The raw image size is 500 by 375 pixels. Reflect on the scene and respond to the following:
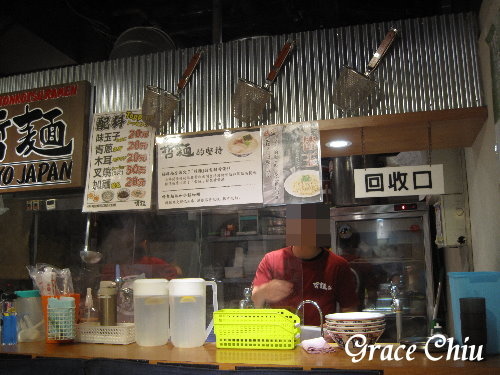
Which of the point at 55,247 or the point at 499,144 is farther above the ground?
the point at 499,144

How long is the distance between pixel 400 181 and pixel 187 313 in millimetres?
1365

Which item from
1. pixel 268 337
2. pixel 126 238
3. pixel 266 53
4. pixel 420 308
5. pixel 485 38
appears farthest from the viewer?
pixel 420 308

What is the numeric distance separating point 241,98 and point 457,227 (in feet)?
6.88

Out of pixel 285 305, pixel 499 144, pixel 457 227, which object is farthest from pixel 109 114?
pixel 457 227

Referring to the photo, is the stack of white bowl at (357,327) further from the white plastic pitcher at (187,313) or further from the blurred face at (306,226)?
the blurred face at (306,226)

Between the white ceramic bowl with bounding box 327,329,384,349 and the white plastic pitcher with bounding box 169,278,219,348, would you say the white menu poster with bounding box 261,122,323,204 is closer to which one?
the white plastic pitcher with bounding box 169,278,219,348

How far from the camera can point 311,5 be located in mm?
4602

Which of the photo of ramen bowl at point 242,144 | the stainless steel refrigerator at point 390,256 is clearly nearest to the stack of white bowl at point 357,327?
the photo of ramen bowl at point 242,144

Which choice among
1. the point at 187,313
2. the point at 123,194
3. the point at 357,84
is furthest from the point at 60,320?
the point at 357,84

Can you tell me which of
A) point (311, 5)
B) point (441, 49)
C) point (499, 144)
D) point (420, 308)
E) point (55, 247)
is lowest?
point (420, 308)

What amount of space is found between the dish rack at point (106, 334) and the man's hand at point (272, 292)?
0.89m

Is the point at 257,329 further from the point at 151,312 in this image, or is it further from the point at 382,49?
the point at 382,49

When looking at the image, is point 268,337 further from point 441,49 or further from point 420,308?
point 420,308

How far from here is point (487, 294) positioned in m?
2.31
